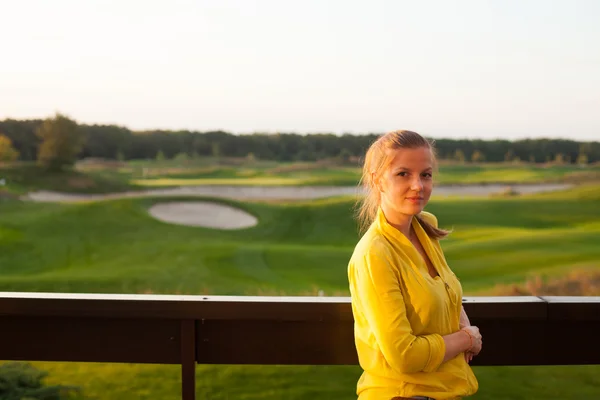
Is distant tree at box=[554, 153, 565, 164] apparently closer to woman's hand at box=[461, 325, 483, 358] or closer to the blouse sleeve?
woman's hand at box=[461, 325, 483, 358]

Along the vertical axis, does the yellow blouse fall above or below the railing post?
above

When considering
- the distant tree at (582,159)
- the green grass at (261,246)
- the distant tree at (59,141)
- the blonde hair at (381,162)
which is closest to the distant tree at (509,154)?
the distant tree at (582,159)

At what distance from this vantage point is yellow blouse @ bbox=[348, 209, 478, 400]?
1080 mm

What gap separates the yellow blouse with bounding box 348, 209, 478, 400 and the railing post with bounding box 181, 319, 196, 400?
1.28 ft

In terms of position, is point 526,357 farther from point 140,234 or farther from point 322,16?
point 140,234

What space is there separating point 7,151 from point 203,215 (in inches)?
84.6

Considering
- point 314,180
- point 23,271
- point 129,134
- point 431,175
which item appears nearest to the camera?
point 431,175

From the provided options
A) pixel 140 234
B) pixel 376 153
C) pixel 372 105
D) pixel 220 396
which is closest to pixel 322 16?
pixel 372 105

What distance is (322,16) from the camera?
4207 millimetres

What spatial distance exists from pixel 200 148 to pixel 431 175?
4.90m

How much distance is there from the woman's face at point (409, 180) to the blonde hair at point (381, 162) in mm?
12

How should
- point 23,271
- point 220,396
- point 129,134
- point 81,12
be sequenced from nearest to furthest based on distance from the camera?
point 220,396, point 81,12, point 129,134, point 23,271

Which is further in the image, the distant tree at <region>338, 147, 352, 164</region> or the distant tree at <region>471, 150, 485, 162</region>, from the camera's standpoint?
the distant tree at <region>471, 150, 485, 162</region>

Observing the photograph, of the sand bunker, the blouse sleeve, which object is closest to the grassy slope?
the sand bunker
